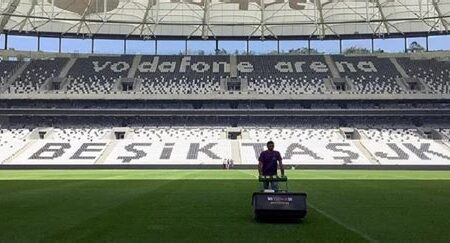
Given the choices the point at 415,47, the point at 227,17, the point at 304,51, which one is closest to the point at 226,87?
the point at 227,17

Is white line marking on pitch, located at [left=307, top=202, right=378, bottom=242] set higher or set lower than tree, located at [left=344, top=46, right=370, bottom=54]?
lower

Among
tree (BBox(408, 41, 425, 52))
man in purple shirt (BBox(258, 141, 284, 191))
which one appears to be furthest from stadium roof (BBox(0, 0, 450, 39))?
man in purple shirt (BBox(258, 141, 284, 191))

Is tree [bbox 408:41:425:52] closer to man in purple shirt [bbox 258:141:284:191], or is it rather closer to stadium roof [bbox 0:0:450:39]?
stadium roof [bbox 0:0:450:39]

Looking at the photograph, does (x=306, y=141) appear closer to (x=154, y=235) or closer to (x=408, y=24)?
(x=408, y=24)

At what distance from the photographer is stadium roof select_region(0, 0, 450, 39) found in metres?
56.6

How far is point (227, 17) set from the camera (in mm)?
61906

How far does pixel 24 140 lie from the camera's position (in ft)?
193

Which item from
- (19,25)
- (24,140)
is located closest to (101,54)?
(19,25)

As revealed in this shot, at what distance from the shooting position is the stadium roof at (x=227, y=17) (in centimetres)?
5659

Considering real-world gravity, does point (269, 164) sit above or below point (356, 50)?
below

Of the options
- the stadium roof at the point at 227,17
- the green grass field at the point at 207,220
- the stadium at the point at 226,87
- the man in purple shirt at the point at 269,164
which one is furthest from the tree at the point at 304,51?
the man in purple shirt at the point at 269,164

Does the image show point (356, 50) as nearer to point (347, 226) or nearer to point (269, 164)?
point (269, 164)

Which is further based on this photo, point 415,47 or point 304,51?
point 415,47

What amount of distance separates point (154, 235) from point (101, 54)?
2704 inches
